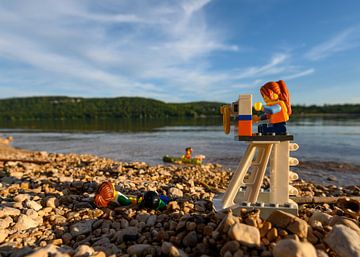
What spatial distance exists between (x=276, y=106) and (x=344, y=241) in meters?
2.10

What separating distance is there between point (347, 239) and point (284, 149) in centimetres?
159

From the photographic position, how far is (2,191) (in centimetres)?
596

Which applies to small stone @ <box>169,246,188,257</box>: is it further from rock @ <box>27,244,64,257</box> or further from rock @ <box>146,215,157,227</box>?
rock @ <box>27,244,64,257</box>

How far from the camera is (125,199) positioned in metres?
5.11

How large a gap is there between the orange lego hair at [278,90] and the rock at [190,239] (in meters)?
2.47

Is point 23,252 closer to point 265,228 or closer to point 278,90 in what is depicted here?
point 265,228

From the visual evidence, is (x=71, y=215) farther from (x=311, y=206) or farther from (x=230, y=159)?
(x=230, y=159)

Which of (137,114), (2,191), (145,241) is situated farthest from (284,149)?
(137,114)

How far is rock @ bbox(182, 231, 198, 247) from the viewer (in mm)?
3489

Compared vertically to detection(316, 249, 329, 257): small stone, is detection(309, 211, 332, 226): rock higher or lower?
higher

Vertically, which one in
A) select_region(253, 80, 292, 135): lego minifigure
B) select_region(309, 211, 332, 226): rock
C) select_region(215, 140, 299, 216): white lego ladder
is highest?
select_region(253, 80, 292, 135): lego minifigure

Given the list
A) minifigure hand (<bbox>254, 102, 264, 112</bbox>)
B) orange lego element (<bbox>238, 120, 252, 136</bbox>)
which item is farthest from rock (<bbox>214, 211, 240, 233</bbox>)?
minifigure hand (<bbox>254, 102, 264, 112</bbox>)

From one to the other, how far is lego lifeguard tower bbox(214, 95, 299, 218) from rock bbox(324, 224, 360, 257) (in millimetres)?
871

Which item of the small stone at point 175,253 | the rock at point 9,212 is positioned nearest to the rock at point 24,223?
the rock at point 9,212
